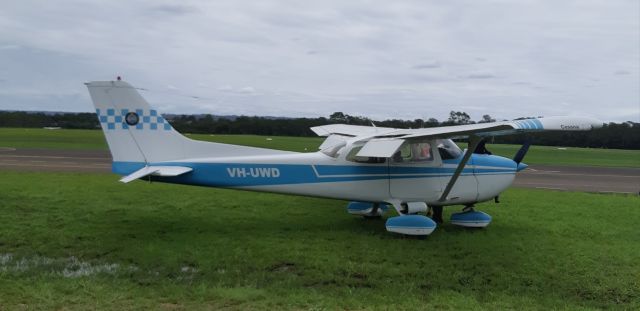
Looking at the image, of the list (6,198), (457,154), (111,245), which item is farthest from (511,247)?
(6,198)

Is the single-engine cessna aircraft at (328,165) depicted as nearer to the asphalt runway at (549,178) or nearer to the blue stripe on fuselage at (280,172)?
the blue stripe on fuselage at (280,172)

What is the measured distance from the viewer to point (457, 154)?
9.25 m

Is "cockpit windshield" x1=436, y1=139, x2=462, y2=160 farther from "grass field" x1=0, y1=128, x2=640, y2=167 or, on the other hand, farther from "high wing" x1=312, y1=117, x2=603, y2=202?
"grass field" x1=0, y1=128, x2=640, y2=167

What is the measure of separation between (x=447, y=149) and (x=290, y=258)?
3.83 metres

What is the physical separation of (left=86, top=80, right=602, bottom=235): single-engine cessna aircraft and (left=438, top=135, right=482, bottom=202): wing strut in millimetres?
17

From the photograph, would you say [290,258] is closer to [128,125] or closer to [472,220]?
[128,125]

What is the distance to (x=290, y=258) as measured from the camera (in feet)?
23.2

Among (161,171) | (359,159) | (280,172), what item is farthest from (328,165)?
(161,171)

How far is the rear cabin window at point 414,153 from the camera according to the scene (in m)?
8.93

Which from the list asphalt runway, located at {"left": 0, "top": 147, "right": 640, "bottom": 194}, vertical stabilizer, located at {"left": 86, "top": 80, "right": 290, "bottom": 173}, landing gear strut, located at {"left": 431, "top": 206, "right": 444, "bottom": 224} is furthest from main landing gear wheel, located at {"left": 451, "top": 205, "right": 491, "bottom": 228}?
asphalt runway, located at {"left": 0, "top": 147, "right": 640, "bottom": 194}

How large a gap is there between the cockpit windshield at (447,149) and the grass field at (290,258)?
4.52 ft

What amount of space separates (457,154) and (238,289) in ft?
17.1

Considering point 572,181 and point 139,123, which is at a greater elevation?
point 139,123

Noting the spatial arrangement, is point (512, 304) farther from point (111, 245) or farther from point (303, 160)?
point (111, 245)
